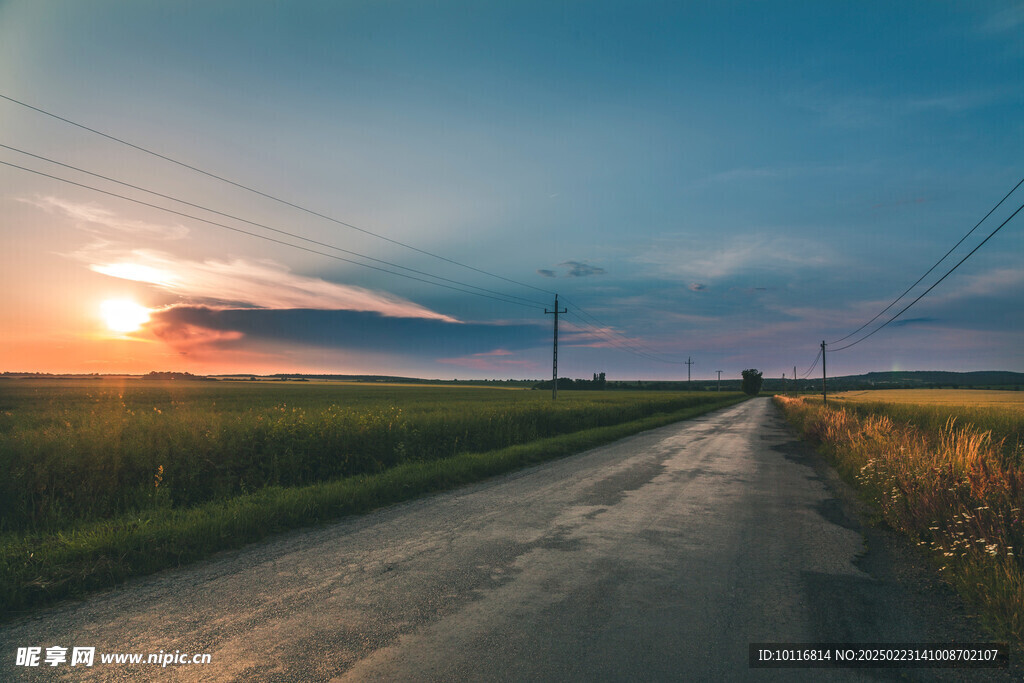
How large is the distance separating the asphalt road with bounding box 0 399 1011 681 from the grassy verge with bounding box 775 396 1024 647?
0.35 meters

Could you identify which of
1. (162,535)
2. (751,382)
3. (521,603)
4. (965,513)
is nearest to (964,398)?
(965,513)

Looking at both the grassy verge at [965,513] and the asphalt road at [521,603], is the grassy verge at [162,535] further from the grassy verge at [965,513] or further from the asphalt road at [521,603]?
the grassy verge at [965,513]

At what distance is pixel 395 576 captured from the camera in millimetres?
5438

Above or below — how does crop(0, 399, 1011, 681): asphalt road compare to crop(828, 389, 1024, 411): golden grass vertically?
below

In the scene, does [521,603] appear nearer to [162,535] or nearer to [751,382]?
[162,535]

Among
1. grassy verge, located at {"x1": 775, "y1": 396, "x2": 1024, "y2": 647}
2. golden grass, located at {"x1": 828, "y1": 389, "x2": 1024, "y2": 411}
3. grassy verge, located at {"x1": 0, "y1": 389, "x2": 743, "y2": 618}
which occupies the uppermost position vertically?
golden grass, located at {"x1": 828, "y1": 389, "x2": 1024, "y2": 411}

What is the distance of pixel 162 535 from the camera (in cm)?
653

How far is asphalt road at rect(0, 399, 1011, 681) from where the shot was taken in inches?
147

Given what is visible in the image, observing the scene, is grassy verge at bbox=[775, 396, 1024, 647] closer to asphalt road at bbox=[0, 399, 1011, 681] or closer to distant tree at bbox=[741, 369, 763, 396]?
asphalt road at bbox=[0, 399, 1011, 681]

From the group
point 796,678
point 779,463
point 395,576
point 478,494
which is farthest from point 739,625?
point 779,463

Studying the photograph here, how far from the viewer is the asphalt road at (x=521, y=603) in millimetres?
3734

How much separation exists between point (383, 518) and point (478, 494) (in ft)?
7.60

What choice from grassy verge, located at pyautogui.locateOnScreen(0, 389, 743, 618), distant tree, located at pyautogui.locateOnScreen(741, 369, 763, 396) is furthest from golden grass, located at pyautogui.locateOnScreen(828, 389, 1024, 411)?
distant tree, located at pyautogui.locateOnScreen(741, 369, 763, 396)

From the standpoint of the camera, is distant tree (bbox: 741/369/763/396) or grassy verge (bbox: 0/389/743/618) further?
distant tree (bbox: 741/369/763/396)
